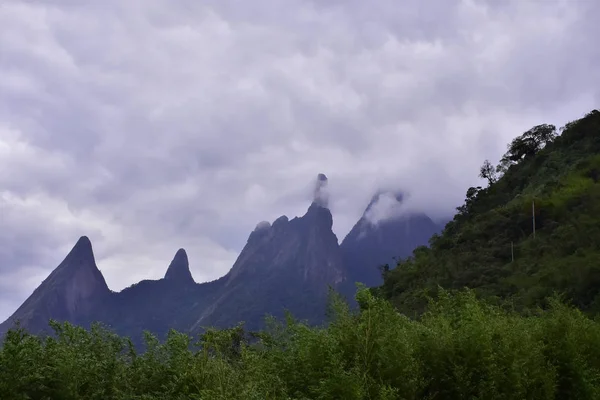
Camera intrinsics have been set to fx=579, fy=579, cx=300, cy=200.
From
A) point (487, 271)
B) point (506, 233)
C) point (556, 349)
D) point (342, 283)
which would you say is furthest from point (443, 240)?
point (342, 283)

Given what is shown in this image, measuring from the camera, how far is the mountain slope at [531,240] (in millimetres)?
27422

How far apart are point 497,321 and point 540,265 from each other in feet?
78.2

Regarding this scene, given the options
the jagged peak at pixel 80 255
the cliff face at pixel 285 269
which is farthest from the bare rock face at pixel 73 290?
the cliff face at pixel 285 269

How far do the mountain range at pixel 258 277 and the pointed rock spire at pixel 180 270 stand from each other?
203 millimetres

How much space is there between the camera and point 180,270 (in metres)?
120

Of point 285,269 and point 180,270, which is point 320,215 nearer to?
point 285,269

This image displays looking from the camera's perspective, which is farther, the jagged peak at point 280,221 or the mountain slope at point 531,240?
the jagged peak at point 280,221

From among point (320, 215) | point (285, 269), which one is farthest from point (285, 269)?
point (320, 215)

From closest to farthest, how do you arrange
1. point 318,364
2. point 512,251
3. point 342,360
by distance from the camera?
point 318,364, point 342,360, point 512,251

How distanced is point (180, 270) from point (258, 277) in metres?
22.9

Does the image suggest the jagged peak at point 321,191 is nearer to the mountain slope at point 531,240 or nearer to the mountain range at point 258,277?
the mountain range at point 258,277

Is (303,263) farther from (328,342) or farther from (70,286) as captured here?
(328,342)

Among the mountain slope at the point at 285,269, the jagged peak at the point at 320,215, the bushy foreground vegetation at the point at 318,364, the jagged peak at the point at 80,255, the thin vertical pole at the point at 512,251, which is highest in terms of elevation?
the jagged peak at the point at 80,255

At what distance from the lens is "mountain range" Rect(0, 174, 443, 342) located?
99.4 meters
